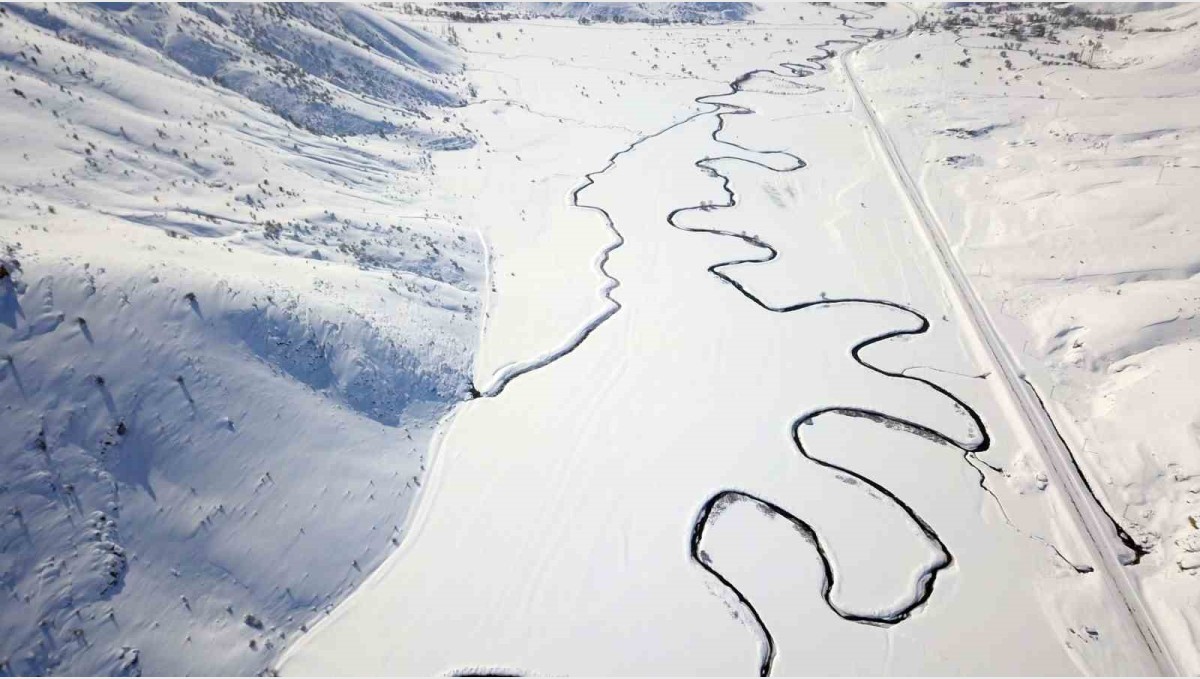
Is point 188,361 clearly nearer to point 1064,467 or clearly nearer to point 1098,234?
point 1064,467

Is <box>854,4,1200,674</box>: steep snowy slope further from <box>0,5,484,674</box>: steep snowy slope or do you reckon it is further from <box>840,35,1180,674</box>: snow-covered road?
<box>0,5,484,674</box>: steep snowy slope

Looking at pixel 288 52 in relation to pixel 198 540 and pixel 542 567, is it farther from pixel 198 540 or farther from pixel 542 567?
pixel 542 567

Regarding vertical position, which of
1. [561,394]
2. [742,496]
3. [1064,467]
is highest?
[1064,467]

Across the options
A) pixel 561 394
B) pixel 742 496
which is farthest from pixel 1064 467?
pixel 561 394

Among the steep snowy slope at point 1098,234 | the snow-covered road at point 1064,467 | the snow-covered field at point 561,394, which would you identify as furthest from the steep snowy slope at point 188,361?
the steep snowy slope at point 1098,234

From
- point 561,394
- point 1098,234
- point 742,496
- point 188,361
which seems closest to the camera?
point 188,361

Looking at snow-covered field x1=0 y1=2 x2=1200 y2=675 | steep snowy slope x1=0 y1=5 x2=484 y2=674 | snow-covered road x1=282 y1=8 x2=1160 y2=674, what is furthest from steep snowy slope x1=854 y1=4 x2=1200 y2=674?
steep snowy slope x1=0 y1=5 x2=484 y2=674

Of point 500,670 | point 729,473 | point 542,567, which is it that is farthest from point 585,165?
point 500,670
